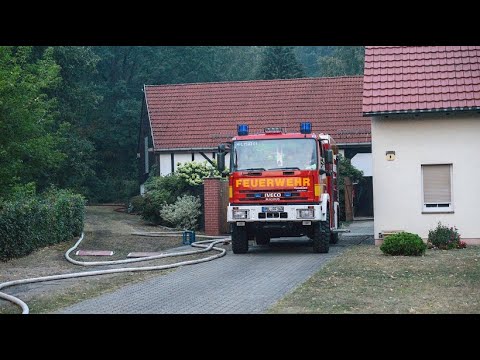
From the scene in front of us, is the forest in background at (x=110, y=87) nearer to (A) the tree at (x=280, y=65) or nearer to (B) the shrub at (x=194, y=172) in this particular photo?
(A) the tree at (x=280, y=65)

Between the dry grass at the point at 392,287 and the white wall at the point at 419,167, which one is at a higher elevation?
the white wall at the point at 419,167

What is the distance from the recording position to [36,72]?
28859 mm

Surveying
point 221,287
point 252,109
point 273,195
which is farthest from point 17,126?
point 252,109

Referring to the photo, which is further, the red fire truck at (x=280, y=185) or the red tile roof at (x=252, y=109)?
the red tile roof at (x=252, y=109)

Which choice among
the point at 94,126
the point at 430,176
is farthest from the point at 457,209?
the point at 94,126

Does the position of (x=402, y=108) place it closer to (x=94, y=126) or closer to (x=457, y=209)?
(x=457, y=209)

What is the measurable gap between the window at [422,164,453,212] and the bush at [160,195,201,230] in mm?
10259

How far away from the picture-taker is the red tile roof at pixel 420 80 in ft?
70.1

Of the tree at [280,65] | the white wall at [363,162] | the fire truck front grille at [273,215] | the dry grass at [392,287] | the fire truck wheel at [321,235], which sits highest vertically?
the tree at [280,65]

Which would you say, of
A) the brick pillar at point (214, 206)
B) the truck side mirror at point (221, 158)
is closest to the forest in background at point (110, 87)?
the brick pillar at point (214, 206)

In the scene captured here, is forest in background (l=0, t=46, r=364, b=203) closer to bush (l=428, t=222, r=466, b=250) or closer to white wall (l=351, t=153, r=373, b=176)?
bush (l=428, t=222, r=466, b=250)

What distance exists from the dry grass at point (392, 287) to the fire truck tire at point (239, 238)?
3.04 m

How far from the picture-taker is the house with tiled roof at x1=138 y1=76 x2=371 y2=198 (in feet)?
127
